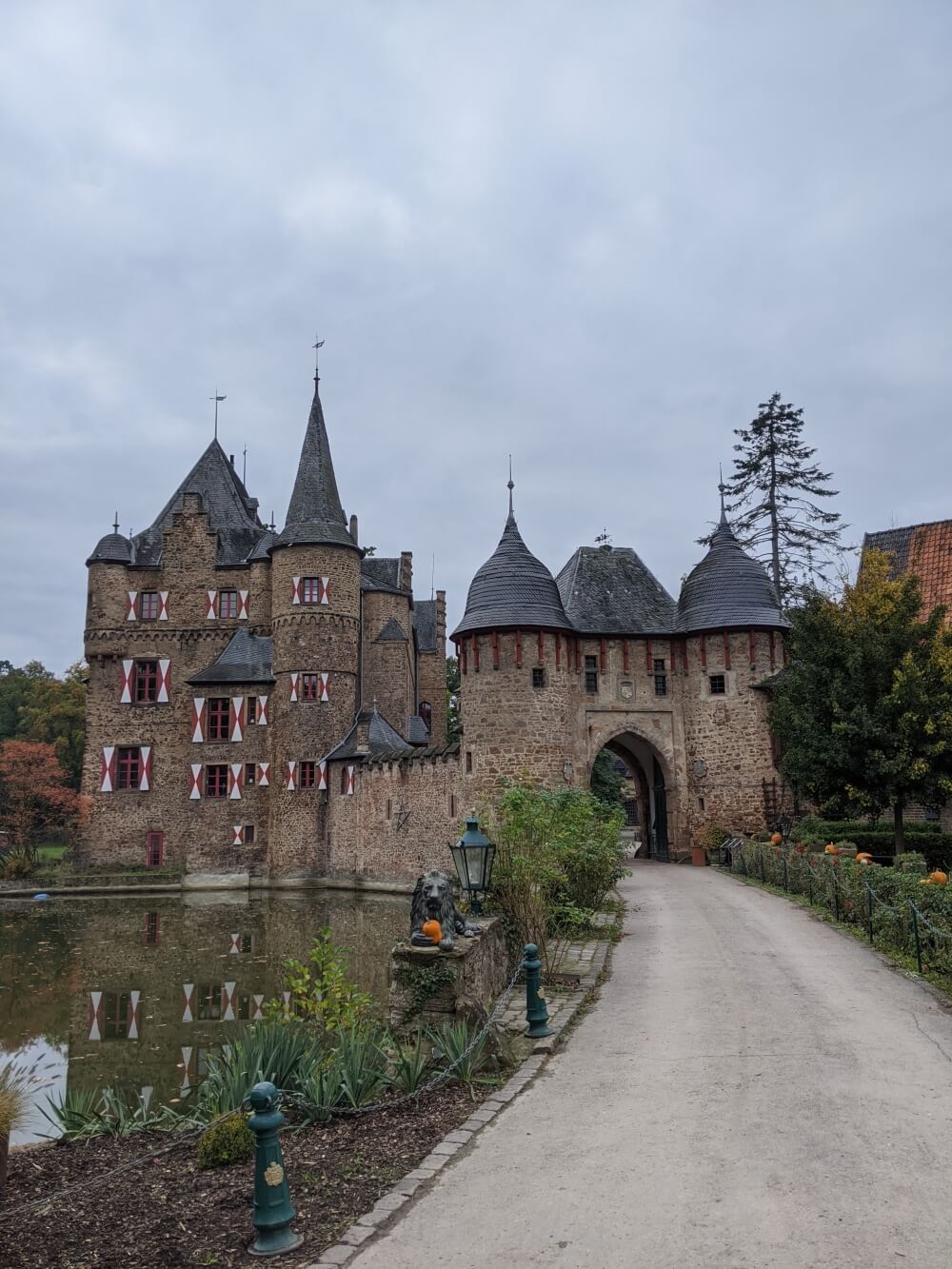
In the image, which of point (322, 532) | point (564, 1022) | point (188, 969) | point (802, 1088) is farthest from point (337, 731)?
point (802, 1088)

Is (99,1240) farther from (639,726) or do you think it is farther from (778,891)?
(639,726)

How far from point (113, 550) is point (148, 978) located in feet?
80.8

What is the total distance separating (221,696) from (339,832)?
6.66 meters

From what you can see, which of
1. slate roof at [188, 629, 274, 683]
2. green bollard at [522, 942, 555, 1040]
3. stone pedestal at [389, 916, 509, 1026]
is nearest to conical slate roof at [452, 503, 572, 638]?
slate roof at [188, 629, 274, 683]

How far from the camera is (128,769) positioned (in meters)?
36.1

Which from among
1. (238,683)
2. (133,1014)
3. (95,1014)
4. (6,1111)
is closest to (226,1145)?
(6,1111)

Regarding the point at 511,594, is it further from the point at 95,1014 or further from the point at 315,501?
the point at 95,1014

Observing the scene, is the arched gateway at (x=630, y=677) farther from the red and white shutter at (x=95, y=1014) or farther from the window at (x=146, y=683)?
the window at (x=146, y=683)

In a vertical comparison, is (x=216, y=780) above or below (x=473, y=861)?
above

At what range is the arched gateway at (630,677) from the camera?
25.3 m

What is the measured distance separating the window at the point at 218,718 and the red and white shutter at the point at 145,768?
2566 mm

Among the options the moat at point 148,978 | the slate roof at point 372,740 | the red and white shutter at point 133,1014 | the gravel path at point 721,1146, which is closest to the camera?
the gravel path at point 721,1146

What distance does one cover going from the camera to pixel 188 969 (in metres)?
16.2

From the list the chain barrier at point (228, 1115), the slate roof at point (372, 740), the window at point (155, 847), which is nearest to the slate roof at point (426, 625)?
the slate roof at point (372, 740)
